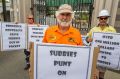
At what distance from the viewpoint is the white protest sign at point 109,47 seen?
3.74 meters

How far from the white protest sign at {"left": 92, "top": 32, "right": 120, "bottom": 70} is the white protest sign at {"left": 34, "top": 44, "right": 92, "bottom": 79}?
1.27 m

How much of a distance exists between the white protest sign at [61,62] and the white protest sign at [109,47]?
4.15 feet

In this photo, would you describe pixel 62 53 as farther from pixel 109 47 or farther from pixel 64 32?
pixel 109 47

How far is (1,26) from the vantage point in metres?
5.57

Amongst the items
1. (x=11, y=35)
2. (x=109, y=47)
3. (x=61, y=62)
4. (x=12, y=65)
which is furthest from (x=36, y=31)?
(x=61, y=62)

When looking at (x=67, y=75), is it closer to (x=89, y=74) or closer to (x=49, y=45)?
(x=89, y=74)

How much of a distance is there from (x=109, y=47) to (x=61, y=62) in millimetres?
1629

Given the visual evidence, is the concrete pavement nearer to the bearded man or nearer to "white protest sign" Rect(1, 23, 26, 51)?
"white protest sign" Rect(1, 23, 26, 51)

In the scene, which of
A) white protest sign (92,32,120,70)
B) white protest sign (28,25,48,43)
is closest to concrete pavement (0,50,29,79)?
white protest sign (28,25,48,43)

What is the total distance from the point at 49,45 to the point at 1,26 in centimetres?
346

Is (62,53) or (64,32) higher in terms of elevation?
(64,32)

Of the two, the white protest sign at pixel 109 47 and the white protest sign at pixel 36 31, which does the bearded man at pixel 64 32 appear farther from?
the white protest sign at pixel 36 31

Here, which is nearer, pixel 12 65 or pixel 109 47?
pixel 109 47

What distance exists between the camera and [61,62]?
2553 millimetres
